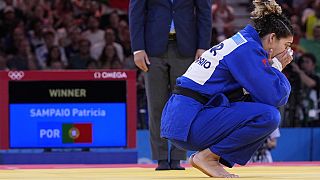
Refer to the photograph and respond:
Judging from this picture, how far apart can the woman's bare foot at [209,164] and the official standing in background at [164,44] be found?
1.35 m

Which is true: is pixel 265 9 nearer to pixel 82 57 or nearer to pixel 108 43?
pixel 82 57

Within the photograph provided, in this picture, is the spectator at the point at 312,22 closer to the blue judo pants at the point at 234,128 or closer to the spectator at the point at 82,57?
the spectator at the point at 82,57

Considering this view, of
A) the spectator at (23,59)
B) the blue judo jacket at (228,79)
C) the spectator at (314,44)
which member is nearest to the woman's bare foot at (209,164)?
the blue judo jacket at (228,79)

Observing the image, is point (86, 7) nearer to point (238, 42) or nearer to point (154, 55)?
point (154, 55)

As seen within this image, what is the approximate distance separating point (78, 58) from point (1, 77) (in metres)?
3.47

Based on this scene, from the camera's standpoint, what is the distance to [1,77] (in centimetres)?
841

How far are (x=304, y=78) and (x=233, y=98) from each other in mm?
6098

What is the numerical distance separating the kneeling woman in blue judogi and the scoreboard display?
3.23 meters

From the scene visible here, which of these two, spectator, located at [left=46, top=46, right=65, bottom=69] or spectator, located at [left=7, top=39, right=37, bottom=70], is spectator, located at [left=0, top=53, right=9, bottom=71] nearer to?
spectator, located at [left=7, top=39, right=37, bottom=70]

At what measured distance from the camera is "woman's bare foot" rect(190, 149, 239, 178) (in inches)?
198

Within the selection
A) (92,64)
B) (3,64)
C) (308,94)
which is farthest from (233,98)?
(3,64)

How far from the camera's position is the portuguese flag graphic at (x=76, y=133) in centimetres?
836

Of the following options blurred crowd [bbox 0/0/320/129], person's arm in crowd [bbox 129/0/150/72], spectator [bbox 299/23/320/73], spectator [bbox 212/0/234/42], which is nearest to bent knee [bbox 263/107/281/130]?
person's arm in crowd [bbox 129/0/150/72]

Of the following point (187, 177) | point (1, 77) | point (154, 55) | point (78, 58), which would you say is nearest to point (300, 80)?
point (78, 58)
